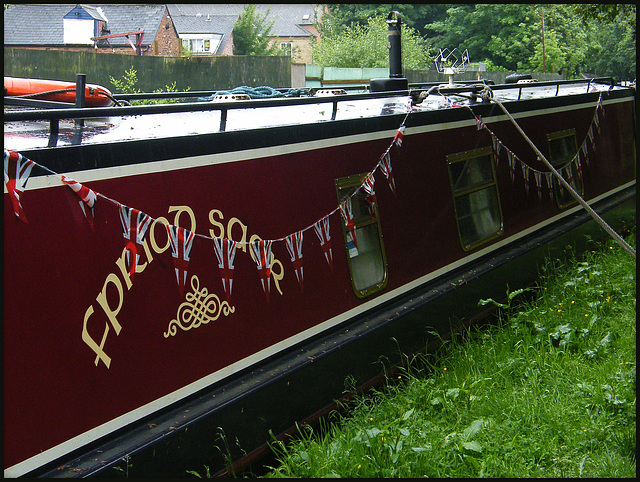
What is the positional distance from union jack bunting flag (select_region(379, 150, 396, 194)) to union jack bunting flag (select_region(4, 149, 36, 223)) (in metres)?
2.77

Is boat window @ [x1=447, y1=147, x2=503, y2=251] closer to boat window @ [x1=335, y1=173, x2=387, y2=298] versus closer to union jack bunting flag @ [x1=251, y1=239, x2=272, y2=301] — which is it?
boat window @ [x1=335, y1=173, x2=387, y2=298]

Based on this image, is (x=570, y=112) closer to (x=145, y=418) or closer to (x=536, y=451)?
(x=536, y=451)

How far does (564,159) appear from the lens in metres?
8.41

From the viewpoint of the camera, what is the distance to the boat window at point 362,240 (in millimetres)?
4934

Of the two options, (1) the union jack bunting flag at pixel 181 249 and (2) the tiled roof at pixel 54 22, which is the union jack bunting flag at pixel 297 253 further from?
(2) the tiled roof at pixel 54 22

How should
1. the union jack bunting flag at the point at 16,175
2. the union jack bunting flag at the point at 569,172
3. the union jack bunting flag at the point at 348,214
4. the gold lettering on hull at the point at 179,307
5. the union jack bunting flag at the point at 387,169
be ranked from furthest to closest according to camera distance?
the union jack bunting flag at the point at 569,172, the union jack bunting flag at the point at 387,169, the union jack bunting flag at the point at 348,214, the gold lettering on hull at the point at 179,307, the union jack bunting flag at the point at 16,175

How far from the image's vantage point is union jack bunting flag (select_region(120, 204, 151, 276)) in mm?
3426

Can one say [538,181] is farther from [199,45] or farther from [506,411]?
[199,45]

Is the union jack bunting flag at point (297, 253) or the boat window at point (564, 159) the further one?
the boat window at point (564, 159)

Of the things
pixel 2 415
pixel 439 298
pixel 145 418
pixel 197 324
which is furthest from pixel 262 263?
pixel 439 298

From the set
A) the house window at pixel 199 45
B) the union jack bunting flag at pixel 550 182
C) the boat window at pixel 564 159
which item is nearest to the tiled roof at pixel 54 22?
the house window at pixel 199 45

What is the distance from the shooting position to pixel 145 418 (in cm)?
354

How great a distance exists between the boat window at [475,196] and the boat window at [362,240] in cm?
123

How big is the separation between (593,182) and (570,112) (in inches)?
50.5
